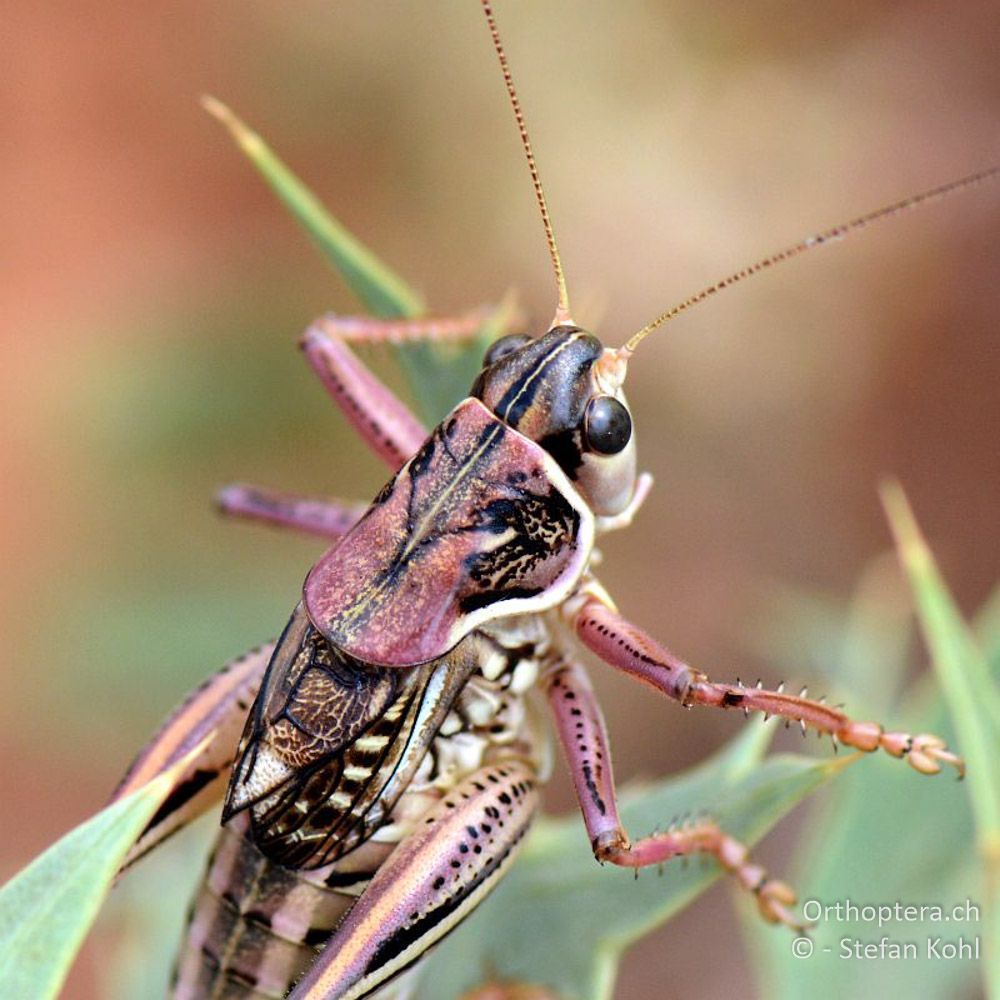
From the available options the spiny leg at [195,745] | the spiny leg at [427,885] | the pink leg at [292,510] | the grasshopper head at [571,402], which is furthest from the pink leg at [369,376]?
the spiny leg at [427,885]

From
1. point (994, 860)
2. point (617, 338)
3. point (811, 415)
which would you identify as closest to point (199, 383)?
point (617, 338)

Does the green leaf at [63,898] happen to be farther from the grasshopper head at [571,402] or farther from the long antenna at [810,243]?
the long antenna at [810,243]

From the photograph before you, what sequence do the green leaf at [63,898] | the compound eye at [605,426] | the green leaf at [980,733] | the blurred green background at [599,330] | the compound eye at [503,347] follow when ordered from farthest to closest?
the blurred green background at [599,330], the compound eye at [503,347], the compound eye at [605,426], the green leaf at [980,733], the green leaf at [63,898]

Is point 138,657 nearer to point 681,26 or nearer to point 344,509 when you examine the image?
point 344,509

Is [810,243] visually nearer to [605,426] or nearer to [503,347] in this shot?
[605,426]

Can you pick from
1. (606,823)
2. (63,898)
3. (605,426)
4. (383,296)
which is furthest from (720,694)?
(63,898)

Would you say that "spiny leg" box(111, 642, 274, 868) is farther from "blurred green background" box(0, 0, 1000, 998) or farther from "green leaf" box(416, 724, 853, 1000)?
"blurred green background" box(0, 0, 1000, 998)

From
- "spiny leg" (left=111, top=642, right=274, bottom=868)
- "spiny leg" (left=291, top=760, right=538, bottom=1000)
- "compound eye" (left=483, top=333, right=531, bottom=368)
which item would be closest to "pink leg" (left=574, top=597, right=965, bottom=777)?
"spiny leg" (left=291, top=760, right=538, bottom=1000)
